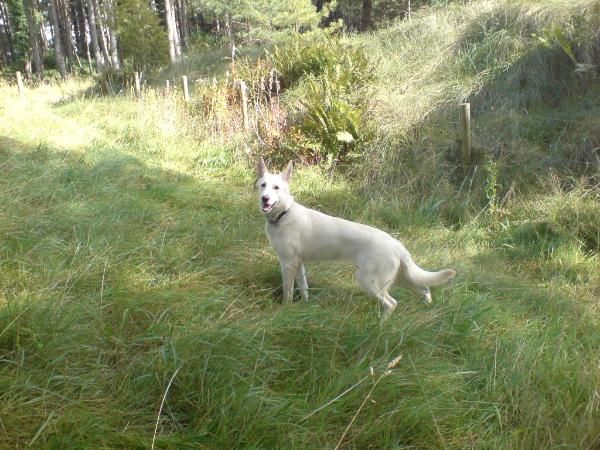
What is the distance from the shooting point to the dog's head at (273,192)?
142 inches

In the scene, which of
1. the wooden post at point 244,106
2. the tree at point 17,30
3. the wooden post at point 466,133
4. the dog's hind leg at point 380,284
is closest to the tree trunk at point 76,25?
the tree at point 17,30

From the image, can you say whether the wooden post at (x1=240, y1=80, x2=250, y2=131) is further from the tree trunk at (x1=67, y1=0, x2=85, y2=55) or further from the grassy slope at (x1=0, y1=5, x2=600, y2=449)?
the tree trunk at (x1=67, y1=0, x2=85, y2=55)

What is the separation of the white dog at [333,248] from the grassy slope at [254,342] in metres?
0.16

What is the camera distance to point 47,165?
6094 millimetres

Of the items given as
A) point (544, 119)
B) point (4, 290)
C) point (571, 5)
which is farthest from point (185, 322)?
point (571, 5)

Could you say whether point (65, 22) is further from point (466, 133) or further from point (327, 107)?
point (466, 133)


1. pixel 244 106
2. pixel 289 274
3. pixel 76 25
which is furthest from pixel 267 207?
pixel 76 25

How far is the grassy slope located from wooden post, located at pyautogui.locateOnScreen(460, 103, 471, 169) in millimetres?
2012

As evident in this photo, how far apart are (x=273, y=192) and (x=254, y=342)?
138 centimetres

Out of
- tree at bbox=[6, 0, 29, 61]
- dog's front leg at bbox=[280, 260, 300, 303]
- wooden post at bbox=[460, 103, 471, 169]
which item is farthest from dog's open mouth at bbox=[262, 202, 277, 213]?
tree at bbox=[6, 0, 29, 61]

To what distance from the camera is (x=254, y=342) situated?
2.57 m

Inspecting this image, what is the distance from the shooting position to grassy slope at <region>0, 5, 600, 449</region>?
212cm

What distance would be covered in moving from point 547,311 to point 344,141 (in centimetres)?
451

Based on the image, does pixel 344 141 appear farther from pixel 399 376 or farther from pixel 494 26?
pixel 399 376
